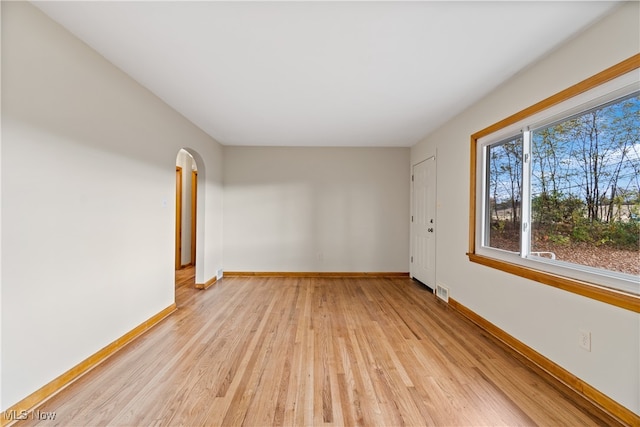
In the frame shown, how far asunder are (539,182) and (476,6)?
1.49 m

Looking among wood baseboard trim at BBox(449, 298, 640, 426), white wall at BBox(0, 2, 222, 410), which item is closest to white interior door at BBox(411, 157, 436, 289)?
wood baseboard trim at BBox(449, 298, 640, 426)

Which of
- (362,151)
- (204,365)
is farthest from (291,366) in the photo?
(362,151)

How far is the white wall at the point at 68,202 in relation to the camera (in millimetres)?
1470

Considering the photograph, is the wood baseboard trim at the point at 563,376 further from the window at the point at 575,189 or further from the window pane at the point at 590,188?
the window pane at the point at 590,188

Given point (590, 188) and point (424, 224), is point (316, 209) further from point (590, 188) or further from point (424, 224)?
point (590, 188)

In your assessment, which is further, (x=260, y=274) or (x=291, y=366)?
(x=260, y=274)

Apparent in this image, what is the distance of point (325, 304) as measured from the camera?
3387 mm

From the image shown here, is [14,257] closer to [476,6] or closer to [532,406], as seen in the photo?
[476,6]

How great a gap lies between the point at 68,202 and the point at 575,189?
356cm

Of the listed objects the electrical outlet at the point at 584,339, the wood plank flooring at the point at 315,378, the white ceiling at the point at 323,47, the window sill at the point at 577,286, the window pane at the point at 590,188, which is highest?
the white ceiling at the point at 323,47

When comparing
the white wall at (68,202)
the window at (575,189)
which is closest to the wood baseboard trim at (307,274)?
the white wall at (68,202)

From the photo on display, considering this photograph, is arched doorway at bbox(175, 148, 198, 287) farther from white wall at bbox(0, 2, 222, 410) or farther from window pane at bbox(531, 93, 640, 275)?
window pane at bbox(531, 93, 640, 275)

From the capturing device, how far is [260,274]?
15.8 feet

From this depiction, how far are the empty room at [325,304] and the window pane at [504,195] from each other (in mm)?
24
